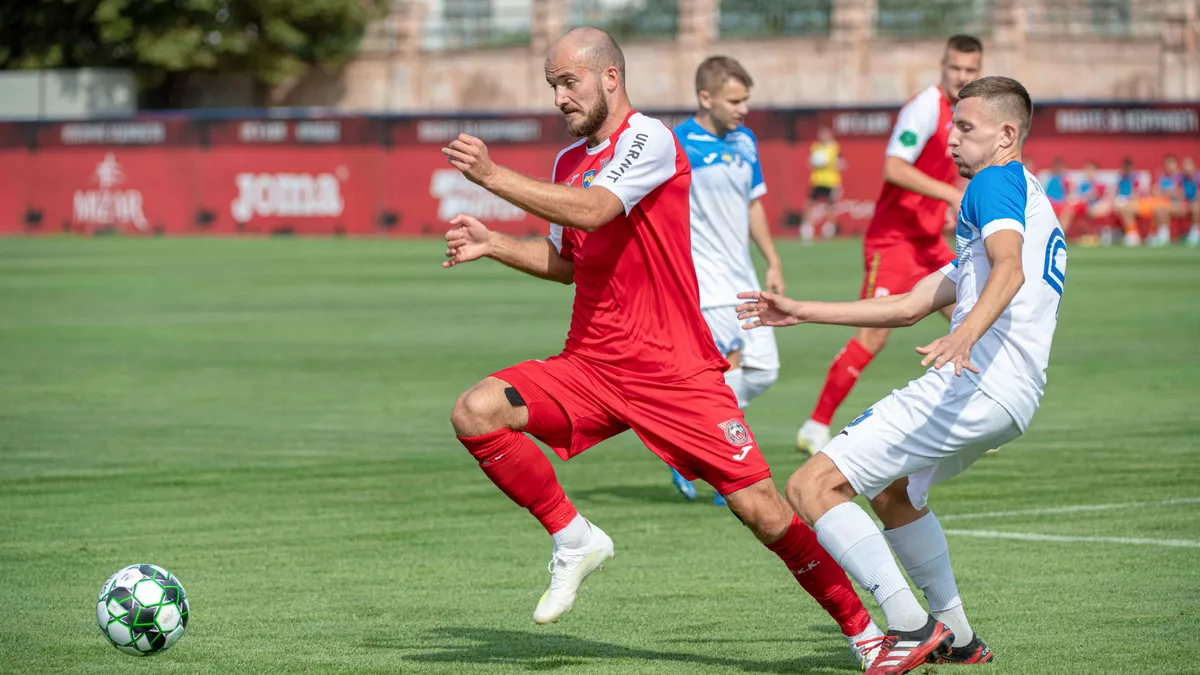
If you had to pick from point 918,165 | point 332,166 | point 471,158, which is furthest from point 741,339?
point 332,166

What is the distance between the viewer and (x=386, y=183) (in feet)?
139

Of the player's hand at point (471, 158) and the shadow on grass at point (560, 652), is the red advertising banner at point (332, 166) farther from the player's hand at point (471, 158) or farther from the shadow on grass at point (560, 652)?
Answer: the player's hand at point (471, 158)

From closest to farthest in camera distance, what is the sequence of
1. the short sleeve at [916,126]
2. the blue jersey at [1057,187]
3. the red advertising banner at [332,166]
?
the short sleeve at [916,126] → the blue jersey at [1057,187] → the red advertising banner at [332,166]

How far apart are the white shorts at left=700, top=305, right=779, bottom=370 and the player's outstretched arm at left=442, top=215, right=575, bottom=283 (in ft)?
11.2

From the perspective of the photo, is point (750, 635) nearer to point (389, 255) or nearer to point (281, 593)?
point (281, 593)

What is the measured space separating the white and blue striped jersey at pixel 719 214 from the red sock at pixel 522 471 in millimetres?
3952

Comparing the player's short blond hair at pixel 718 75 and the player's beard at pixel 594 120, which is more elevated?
the player's short blond hair at pixel 718 75

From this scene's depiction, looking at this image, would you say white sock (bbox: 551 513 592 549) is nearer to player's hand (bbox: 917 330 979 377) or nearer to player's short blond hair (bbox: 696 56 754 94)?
player's hand (bbox: 917 330 979 377)

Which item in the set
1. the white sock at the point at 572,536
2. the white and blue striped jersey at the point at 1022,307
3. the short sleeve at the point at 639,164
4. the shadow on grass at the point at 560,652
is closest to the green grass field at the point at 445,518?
the shadow on grass at the point at 560,652

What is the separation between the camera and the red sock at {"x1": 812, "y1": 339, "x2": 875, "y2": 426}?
1134cm

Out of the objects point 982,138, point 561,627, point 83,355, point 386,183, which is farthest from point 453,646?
point 386,183

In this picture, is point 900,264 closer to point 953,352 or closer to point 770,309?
point 770,309

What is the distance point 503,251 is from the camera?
6652 mm

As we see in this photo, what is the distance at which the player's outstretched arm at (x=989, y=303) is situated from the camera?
5.34 m
